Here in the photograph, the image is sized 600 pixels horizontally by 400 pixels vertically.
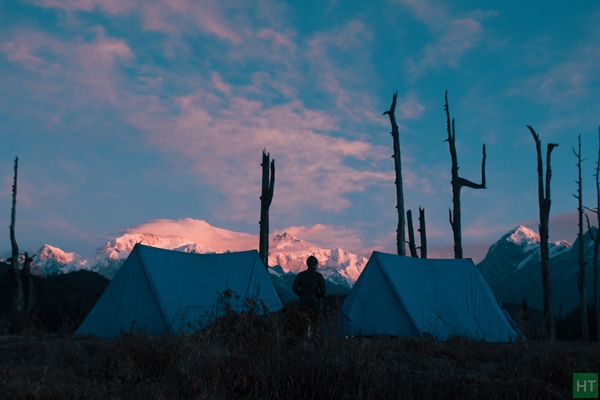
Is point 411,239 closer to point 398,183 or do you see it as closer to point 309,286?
point 398,183

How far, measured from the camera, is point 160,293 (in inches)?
497

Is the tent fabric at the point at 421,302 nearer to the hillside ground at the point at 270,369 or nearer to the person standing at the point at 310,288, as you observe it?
the person standing at the point at 310,288

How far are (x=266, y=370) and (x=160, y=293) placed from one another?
24.9 ft

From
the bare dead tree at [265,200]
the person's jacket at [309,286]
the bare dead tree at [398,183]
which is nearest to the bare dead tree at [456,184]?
the bare dead tree at [398,183]

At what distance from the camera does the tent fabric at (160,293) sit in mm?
12359

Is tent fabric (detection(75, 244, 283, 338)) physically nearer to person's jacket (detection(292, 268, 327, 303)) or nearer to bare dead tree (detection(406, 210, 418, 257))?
person's jacket (detection(292, 268, 327, 303))

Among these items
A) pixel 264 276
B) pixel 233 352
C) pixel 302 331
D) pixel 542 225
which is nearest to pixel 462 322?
pixel 264 276

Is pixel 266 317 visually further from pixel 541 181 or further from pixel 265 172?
pixel 541 181

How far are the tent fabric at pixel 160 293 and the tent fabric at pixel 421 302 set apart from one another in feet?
7.61

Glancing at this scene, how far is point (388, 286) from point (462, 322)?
1906 mm

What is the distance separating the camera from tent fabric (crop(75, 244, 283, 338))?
487 inches

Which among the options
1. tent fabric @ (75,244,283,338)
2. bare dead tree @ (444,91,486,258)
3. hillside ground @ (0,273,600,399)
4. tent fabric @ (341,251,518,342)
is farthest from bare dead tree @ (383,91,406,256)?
hillside ground @ (0,273,600,399)

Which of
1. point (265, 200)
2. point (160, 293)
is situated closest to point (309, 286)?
point (160, 293)

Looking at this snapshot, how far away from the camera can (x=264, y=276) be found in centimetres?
1538
